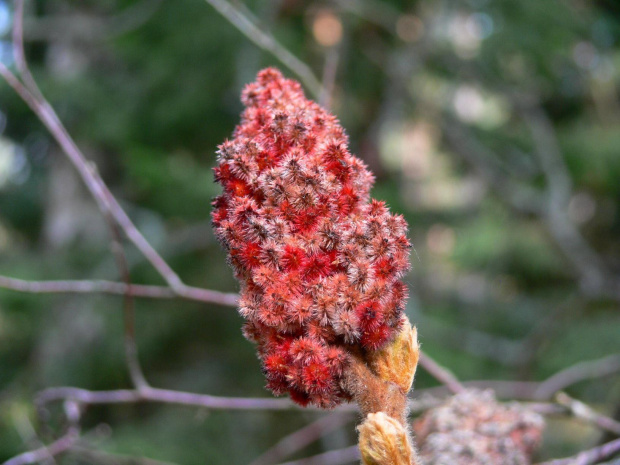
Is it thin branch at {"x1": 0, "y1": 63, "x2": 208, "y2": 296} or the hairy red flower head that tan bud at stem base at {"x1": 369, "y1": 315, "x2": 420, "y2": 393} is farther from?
thin branch at {"x1": 0, "y1": 63, "x2": 208, "y2": 296}

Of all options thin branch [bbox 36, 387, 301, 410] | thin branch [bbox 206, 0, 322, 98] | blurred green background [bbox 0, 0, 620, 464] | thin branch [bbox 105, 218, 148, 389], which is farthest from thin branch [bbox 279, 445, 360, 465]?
blurred green background [bbox 0, 0, 620, 464]

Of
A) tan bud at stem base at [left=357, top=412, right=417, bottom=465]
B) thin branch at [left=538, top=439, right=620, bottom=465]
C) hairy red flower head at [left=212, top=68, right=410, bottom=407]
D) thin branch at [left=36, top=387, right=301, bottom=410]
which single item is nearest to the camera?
tan bud at stem base at [left=357, top=412, right=417, bottom=465]

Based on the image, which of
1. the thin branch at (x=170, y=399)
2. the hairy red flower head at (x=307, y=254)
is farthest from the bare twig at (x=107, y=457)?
the hairy red flower head at (x=307, y=254)

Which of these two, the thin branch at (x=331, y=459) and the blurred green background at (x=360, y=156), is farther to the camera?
the blurred green background at (x=360, y=156)

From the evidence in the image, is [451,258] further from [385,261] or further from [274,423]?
[385,261]


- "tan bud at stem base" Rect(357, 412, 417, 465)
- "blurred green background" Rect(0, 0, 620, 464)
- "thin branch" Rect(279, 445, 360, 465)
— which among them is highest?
"blurred green background" Rect(0, 0, 620, 464)

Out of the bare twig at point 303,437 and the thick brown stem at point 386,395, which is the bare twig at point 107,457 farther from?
the thick brown stem at point 386,395
